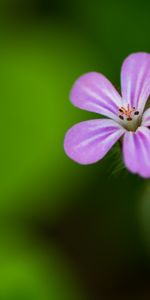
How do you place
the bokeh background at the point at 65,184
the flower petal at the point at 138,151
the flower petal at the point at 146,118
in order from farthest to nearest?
1. the bokeh background at the point at 65,184
2. the flower petal at the point at 146,118
3. the flower petal at the point at 138,151

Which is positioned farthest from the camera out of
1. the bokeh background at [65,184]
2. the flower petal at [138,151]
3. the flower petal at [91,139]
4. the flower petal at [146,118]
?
the bokeh background at [65,184]

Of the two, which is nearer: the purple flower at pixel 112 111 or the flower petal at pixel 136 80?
the purple flower at pixel 112 111

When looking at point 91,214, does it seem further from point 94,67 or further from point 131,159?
point 131,159

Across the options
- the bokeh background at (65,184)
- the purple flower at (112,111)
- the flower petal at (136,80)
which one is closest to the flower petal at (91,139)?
the purple flower at (112,111)

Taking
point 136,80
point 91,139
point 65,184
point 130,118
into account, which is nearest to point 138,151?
point 91,139

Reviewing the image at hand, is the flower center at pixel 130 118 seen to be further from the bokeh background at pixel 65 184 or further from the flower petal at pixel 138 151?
the bokeh background at pixel 65 184

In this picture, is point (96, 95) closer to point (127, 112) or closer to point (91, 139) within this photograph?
point (127, 112)

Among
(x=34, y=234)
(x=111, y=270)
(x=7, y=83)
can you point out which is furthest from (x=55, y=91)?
(x=111, y=270)
